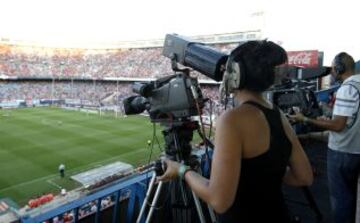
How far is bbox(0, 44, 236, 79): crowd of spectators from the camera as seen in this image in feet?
124

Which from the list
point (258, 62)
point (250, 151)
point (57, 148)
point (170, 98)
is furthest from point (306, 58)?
point (250, 151)

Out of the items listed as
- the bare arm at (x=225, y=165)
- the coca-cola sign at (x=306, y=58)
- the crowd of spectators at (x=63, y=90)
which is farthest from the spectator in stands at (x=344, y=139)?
the crowd of spectators at (x=63, y=90)

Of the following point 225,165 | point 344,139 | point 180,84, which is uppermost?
point 180,84

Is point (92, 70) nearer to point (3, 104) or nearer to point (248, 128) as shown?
point (3, 104)

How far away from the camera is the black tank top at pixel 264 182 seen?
1.19 meters

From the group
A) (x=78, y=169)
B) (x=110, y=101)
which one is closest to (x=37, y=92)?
(x=110, y=101)

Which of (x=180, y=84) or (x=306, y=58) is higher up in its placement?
(x=306, y=58)

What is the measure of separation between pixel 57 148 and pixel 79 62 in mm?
30887

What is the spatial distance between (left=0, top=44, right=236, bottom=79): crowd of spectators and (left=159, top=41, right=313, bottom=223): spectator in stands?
3456 cm

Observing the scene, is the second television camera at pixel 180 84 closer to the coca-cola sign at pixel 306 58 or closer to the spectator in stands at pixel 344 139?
the spectator in stands at pixel 344 139

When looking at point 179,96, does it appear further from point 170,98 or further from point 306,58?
point 306,58

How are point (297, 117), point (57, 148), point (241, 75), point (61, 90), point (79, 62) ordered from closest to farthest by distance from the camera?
point (241, 75) < point (297, 117) < point (57, 148) < point (61, 90) < point (79, 62)

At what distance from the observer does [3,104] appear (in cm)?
3081

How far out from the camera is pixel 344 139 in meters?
2.64
